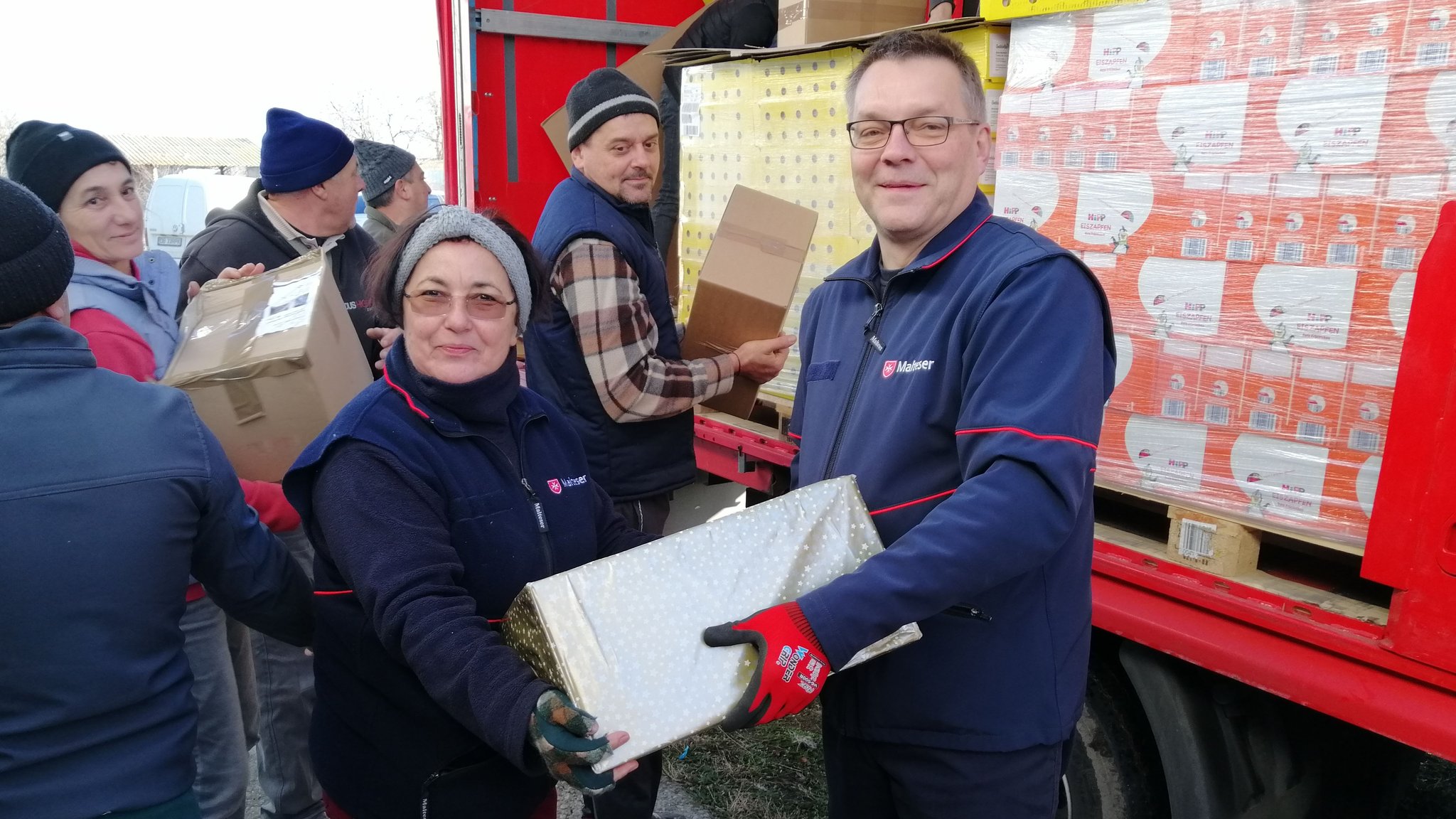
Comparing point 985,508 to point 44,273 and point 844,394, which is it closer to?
point 844,394

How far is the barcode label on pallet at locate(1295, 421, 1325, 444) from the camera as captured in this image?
6.58ft

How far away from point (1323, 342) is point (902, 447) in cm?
97

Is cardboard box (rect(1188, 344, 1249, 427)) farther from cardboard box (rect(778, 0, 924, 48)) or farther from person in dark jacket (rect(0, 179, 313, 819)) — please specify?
person in dark jacket (rect(0, 179, 313, 819))

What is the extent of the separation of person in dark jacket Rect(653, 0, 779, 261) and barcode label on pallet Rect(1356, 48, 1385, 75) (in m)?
2.89

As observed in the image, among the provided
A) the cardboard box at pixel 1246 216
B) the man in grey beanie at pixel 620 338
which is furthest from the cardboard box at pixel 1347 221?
the man in grey beanie at pixel 620 338

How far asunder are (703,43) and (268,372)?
122 inches

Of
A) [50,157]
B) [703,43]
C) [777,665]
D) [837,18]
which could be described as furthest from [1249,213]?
[703,43]

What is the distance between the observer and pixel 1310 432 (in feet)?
6.64

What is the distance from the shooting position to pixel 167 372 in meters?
2.21

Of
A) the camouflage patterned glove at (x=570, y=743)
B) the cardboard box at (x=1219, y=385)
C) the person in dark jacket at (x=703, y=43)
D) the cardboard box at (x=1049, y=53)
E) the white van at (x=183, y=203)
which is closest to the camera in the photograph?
the camouflage patterned glove at (x=570, y=743)

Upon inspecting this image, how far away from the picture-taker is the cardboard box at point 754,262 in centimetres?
296

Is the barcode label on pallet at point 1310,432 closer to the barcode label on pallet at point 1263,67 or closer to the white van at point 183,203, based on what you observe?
the barcode label on pallet at point 1263,67

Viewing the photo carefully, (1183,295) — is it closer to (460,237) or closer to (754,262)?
(754,262)

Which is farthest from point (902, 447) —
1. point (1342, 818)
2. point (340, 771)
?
point (1342, 818)
